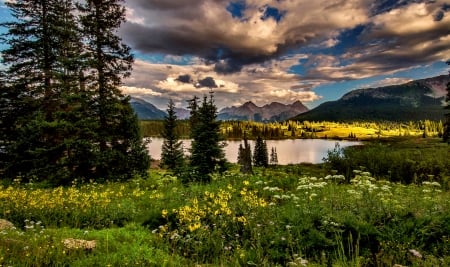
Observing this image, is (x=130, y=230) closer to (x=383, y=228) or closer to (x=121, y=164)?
(x=383, y=228)

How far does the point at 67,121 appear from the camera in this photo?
19.9m

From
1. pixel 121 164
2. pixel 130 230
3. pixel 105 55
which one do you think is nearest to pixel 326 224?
pixel 130 230

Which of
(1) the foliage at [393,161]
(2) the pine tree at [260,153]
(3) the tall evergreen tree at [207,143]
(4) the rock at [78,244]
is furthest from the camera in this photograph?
(2) the pine tree at [260,153]

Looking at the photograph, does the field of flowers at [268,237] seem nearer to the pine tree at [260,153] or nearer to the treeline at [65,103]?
the treeline at [65,103]

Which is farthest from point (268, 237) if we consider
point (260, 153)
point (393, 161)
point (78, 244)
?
point (260, 153)

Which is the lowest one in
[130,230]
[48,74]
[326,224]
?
[130,230]

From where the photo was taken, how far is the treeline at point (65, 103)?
19.8 meters

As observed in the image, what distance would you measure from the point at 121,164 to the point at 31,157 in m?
6.57

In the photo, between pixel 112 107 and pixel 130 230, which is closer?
pixel 130 230

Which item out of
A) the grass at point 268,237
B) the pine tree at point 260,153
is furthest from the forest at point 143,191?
the pine tree at point 260,153

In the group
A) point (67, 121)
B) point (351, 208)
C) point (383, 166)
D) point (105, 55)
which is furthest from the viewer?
point (383, 166)

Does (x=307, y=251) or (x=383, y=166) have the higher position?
(x=307, y=251)

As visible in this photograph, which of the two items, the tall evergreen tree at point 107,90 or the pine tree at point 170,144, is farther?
the pine tree at point 170,144

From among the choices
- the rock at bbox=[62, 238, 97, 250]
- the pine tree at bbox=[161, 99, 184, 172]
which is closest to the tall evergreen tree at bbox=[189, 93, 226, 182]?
the pine tree at bbox=[161, 99, 184, 172]
